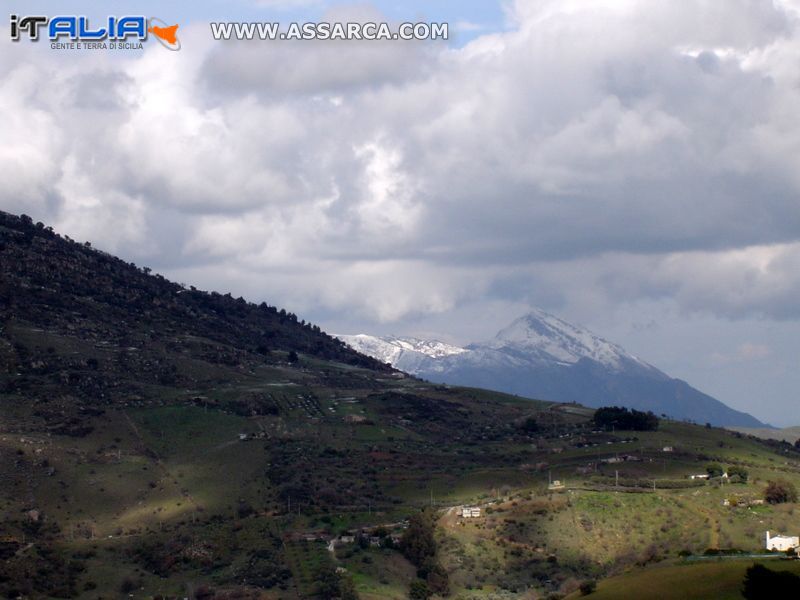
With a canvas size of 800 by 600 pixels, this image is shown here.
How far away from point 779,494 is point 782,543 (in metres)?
19.5

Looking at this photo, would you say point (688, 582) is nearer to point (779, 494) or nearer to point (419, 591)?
point (419, 591)

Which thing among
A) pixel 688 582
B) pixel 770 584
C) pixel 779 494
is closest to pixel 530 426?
pixel 779 494

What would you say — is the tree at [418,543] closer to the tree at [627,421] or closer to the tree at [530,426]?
the tree at [530,426]

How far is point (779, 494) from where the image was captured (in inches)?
5177

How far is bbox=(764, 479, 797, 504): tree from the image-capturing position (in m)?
131

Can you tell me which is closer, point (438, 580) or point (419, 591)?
point (419, 591)

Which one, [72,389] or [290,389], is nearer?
[72,389]

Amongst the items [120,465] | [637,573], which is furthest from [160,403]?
[637,573]

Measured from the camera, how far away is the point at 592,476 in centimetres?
14350

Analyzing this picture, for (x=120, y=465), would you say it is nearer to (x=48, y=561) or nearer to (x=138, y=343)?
(x=48, y=561)

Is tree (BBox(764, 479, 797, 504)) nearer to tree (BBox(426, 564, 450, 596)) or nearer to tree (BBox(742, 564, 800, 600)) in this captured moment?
tree (BBox(426, 564, 450, 596))

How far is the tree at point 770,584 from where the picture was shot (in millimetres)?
84688

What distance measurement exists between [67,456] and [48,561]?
1084 inches

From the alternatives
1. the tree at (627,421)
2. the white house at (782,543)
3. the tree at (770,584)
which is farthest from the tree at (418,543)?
the tree at (627,421)
